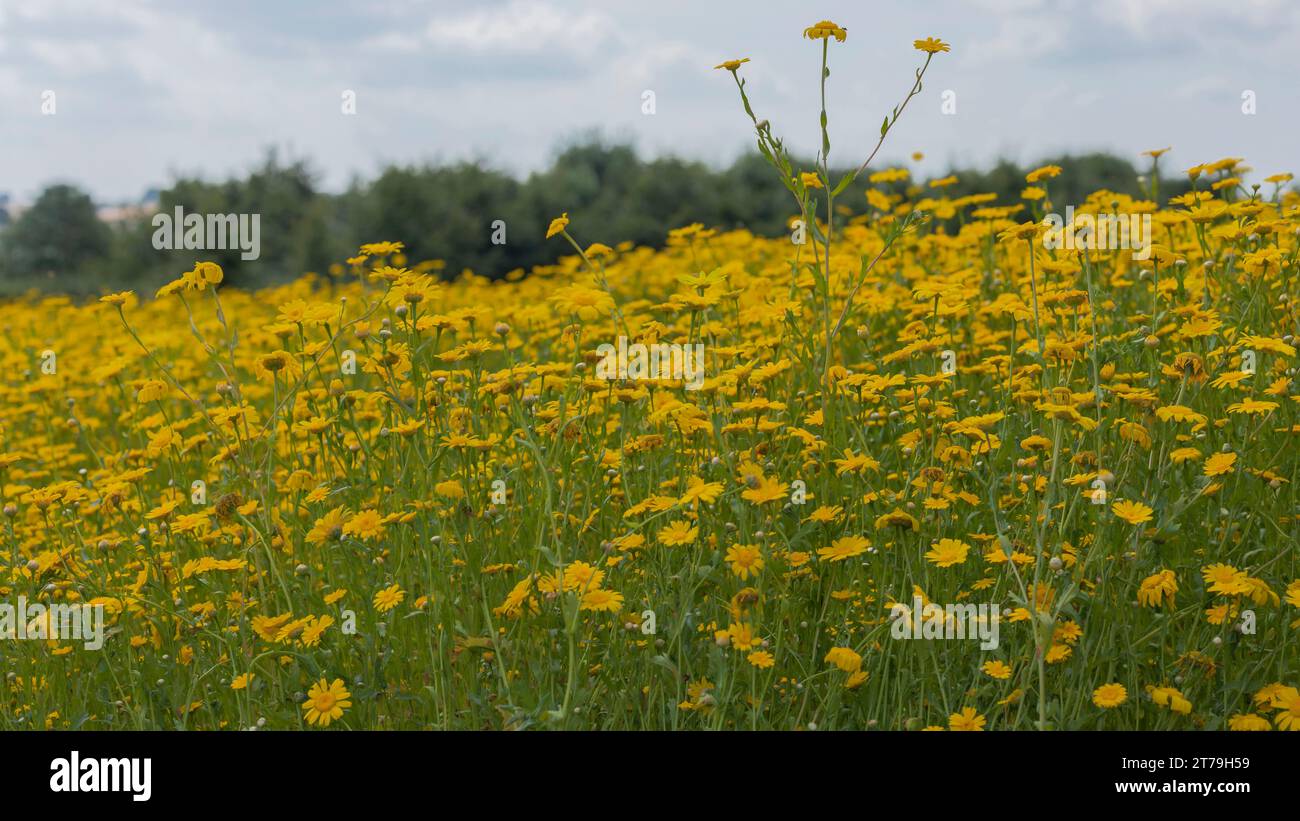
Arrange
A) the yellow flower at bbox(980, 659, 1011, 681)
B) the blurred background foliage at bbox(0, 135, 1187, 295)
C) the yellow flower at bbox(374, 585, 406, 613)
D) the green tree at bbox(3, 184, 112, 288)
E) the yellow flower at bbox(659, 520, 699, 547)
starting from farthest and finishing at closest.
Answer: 1. the green tree at bbox(3, 184, 112, 288)
2. the blurred background foliage at bbox(0, 135, 1187, 295)
3. the yellow flower at bbox(374, 585, 406, 613)
4. the yellow flower at bbox(659, 520, 699, 547)
5. the yellow flower at bbox(980, 659, 1011, 681)

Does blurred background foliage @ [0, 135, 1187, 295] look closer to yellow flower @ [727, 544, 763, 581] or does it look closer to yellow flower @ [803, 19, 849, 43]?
yellow flower @ [803, 19, 849, 43]

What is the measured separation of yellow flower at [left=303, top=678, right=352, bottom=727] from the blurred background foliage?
40.7ft

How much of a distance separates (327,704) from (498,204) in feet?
46.5

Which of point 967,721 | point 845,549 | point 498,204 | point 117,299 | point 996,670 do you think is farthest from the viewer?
point 498,204

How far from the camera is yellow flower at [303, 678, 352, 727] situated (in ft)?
8.89

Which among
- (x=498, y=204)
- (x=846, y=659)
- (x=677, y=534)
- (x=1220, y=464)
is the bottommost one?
(x=846, y=659)

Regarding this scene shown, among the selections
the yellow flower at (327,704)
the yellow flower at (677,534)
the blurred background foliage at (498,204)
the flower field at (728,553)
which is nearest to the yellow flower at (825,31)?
the flower field at (728,553)

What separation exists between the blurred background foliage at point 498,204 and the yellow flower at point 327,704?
40.7 ft

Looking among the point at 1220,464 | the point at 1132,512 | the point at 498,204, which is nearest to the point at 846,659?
the point at 1132,512

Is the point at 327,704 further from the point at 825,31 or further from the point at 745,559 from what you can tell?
the point at 825,31

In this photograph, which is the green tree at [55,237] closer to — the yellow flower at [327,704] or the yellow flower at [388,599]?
the yellow flower at [388,599]

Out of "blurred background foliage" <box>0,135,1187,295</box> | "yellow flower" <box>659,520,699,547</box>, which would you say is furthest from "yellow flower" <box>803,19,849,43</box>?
"blurred background foliage" <box>0,135,1187,295</box>

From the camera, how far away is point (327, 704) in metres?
2.73

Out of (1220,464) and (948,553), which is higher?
(1220,464)
